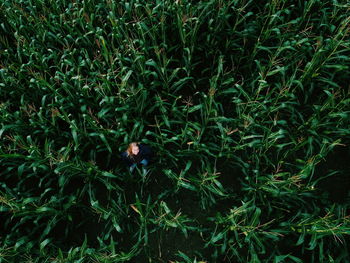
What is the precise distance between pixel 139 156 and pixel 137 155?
3 cm

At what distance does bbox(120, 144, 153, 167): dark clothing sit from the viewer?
242 centimetres

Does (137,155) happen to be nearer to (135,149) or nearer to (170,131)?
(135,149)

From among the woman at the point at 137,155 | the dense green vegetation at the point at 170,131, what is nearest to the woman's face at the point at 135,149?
the woman at the point at 137,155

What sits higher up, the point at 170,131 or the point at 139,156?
the point at 170,131

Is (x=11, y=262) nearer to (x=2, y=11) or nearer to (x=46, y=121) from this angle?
(x=46, y=121)

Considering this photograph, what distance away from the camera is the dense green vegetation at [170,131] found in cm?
227

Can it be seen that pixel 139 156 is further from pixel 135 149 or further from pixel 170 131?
pixel 170 131

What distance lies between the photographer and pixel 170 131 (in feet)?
7.97

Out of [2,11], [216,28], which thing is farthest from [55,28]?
[216,28]

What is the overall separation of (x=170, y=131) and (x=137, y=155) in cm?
32

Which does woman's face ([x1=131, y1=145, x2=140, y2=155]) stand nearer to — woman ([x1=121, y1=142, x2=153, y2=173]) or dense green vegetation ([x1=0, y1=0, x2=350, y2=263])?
woman ([x1=121, y1=142, x2=153, y2=173])

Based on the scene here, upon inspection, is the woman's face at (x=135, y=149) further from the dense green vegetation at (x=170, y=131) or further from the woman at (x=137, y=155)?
the dense green vegetation at (x=170, y=131)

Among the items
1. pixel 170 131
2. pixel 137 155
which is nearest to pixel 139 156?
pixel 137 155

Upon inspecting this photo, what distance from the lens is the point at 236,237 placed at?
2.17m
